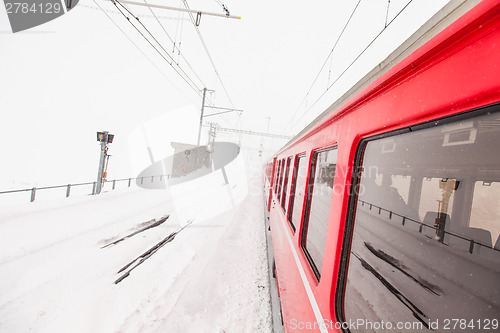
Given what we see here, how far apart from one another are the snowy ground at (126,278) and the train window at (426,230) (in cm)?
200

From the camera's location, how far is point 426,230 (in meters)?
3.48

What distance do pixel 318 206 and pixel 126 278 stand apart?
4090mm

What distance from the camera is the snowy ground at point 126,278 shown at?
10.9ft

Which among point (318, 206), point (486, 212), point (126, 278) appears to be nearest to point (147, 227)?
point (126, 278)

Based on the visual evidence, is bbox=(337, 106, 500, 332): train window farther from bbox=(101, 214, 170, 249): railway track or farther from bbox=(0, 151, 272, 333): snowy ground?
bbox=(101, 214, 170, 249): railway track

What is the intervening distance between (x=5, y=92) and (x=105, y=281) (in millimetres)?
73704

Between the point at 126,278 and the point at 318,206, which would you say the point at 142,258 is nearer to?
the point at 126,278

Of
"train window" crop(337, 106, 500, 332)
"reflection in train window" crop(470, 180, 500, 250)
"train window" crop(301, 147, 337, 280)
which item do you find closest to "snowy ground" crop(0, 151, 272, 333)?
"train window" crop(301, 147, 337, 280)

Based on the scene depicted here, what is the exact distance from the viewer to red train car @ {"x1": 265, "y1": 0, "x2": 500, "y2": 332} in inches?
29.8

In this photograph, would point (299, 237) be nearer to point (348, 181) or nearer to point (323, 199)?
point (323, 199)

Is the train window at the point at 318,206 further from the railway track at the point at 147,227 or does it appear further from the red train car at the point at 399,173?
the railway track at the point at 147,227

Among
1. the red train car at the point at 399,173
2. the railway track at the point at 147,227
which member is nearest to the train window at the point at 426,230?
the red train car at the point at 399,173

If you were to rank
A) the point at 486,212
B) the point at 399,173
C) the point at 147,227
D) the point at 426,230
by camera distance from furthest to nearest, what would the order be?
the point at 147,227, the point at 486,212, the point at 426,230, the point at 399,173

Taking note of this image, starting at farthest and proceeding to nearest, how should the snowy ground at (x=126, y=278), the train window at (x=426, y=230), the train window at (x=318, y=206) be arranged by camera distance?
1. the snowy ground at (x=126, y=278)
2. the train window at (x=318, y=206)
3. the train window at (x=426, y=230)
